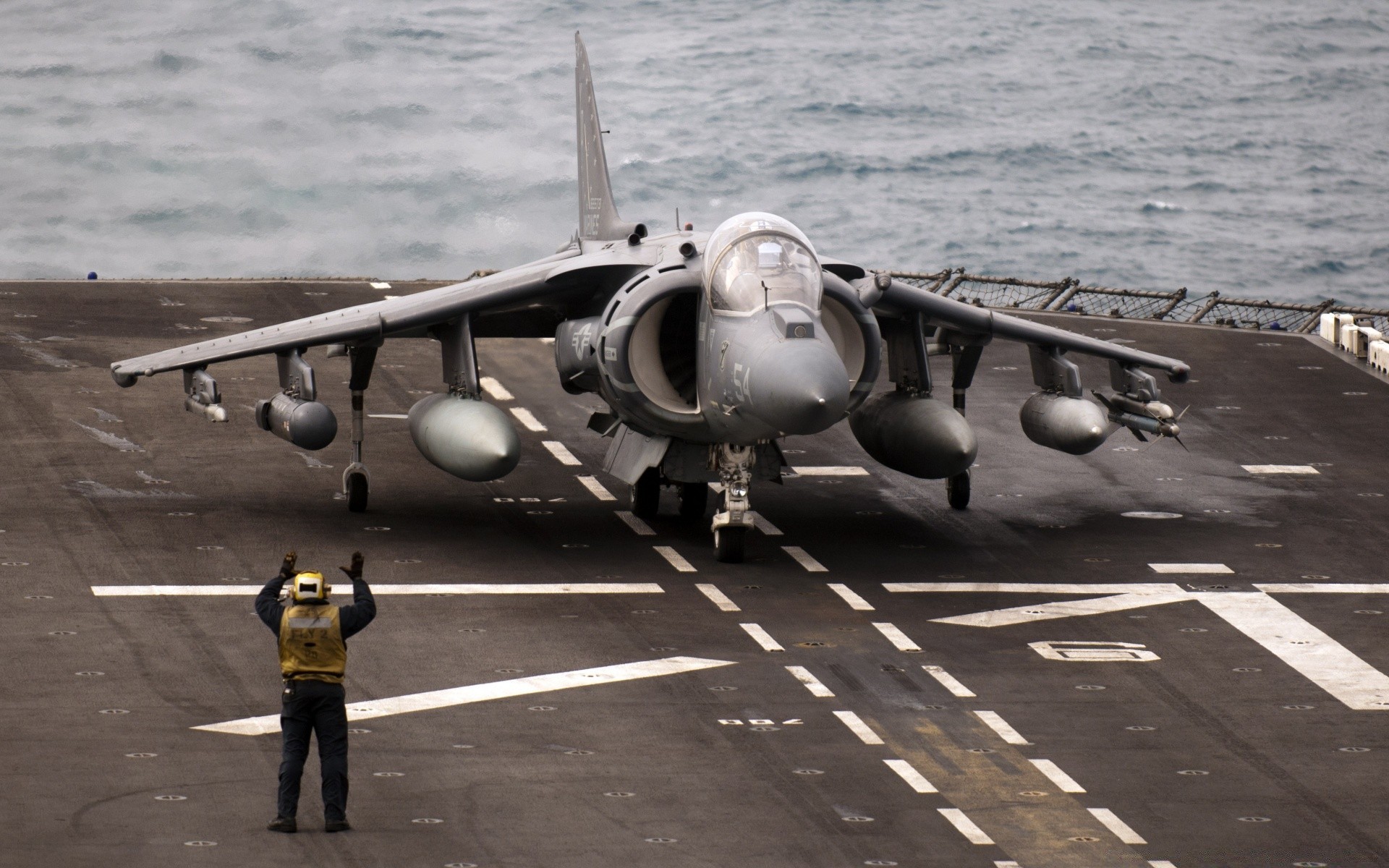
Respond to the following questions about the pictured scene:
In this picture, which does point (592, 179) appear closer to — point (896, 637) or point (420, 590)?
point (420, 590)

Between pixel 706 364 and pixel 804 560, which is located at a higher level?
pixel 706 364

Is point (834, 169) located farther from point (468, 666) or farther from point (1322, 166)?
point (468, 666)

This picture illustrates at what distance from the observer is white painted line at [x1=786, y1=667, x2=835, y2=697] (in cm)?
1944

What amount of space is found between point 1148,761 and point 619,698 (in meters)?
4.82

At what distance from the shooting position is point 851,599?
2289cm

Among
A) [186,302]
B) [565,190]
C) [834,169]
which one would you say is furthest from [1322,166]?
[186,302]

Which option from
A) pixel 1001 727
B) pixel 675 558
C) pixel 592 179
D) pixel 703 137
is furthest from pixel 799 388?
pixel 703 137

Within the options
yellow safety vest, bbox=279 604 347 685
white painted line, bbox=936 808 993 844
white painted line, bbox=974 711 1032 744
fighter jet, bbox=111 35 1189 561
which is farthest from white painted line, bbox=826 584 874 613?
yellow safety vest, bbox=279 604 347 685

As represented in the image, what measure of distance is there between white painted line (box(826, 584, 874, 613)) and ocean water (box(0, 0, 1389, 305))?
54011 millimetres

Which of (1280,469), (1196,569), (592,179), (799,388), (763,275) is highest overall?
(592,179)

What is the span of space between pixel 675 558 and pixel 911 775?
309 inches

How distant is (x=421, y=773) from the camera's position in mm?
16844

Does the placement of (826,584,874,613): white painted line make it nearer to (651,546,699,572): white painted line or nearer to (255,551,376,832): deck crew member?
(651,546,699,572): white painted line

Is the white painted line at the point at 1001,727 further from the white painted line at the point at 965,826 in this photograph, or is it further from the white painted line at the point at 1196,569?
the white painted line at the point at 1196,569
